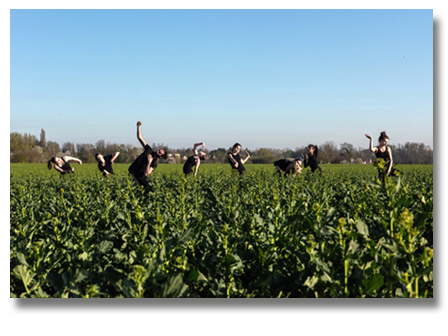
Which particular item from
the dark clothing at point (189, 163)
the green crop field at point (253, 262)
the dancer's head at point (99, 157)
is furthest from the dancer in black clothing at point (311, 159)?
the green crop field at point (253, 262)

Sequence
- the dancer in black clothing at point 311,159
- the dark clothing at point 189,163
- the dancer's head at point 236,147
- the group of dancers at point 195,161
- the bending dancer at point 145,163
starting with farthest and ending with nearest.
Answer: the dark clothing at point 189,163 → the dancer's head at point 236,147 → the dancer in black clothing at point 311,159 → the bending dancer at point 145,163 → the group of dancers at point 195,161

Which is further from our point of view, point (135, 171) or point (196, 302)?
point (135, 171)

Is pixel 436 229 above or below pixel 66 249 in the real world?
above

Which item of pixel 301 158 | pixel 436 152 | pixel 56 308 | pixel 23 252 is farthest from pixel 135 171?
pixel 436 152

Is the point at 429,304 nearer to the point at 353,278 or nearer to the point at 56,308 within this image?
the point at 353,278

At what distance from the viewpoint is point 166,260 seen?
2914mm

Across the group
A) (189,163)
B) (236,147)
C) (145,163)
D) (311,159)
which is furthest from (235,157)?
(145,163)

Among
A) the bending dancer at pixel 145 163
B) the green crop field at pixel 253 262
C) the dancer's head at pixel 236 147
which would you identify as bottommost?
the green crop field at pixel 253 262

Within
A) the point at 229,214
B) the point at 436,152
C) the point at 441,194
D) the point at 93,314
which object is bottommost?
the point at 93,314

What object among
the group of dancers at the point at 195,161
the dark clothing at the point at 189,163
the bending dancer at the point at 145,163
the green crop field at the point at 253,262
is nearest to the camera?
the green crop field at the point at 253,262

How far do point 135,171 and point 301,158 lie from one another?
4.97 meters

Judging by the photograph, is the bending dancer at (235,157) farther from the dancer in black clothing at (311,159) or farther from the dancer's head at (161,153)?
the dancer's head at (161,153)

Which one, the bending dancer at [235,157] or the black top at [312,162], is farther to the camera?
the bending dancer at [235,157]

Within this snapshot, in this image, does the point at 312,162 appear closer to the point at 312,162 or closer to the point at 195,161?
the point at 312,162
